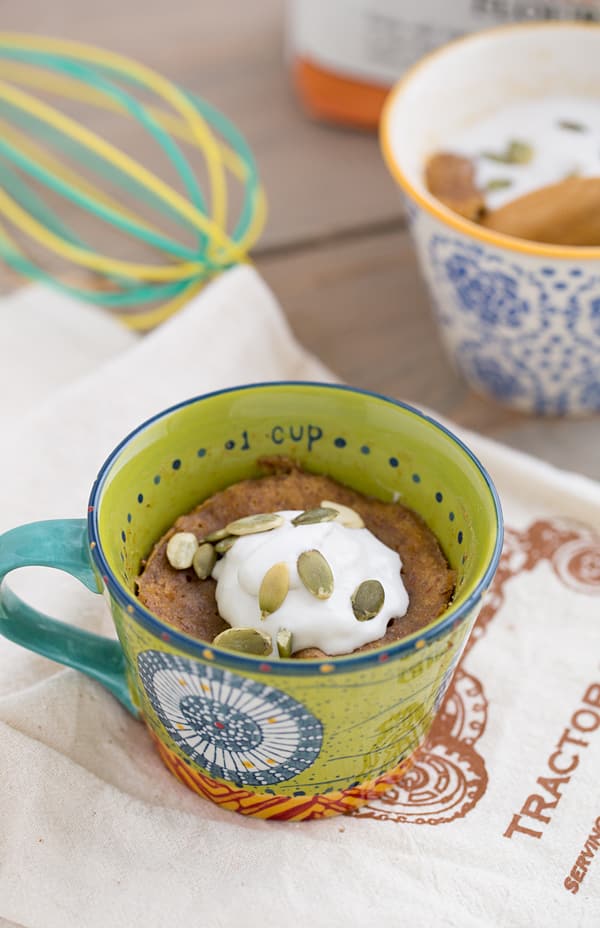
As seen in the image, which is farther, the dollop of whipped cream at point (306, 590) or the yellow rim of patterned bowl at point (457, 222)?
the yellow rim of patterned bowl at point (457, 222)

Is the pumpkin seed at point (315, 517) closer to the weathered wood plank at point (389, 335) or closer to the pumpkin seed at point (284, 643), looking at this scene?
the pumpkin seed at point (284, 643)

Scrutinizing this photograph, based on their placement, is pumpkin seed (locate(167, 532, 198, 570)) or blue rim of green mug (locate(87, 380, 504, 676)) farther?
pumpkin seed (locate(167, 532, 198, 570))

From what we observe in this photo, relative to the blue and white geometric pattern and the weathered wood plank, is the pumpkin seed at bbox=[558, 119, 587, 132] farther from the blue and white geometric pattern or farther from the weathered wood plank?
the blue and white geometric pattern

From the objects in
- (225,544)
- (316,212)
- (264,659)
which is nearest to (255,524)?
(225,544)

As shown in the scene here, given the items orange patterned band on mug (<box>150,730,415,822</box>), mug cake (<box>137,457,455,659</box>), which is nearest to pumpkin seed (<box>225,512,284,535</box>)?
mug cake (<box>137,457,455,659</box>)

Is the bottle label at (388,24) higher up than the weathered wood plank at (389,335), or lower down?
higher up

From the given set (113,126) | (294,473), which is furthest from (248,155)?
(294,473)

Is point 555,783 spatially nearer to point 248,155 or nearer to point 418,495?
point 418,495

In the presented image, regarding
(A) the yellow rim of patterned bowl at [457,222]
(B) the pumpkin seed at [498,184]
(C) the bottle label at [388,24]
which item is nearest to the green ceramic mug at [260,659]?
(A) the yellow rim of patterned bowl at [457,222]
